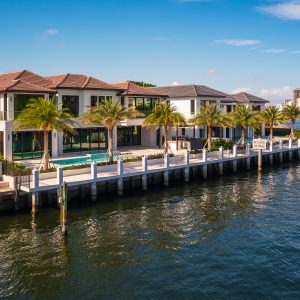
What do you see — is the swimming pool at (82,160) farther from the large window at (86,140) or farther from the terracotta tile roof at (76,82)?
the terracotta tile roof at (76,82)

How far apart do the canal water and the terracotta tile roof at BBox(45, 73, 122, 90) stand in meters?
17.4

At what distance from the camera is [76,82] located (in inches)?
1933

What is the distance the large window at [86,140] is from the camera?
48.6 m

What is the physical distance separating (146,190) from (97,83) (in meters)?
18.1

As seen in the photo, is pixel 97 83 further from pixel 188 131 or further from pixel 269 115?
pixel 269 115

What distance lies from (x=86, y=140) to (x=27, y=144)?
8.03 metres

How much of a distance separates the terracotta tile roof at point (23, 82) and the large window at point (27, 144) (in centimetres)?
457

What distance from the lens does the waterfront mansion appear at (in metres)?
42.4

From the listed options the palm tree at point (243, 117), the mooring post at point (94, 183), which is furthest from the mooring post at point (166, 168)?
the palm tree at point (243, 117)

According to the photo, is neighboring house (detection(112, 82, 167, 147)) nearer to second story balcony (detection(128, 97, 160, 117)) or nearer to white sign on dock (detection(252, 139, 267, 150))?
second story balcony (detection(128, 97, 160, 117))

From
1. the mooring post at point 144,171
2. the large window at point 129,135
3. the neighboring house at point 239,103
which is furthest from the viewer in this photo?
the neighboring house at point 239,103

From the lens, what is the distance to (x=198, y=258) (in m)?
22.9

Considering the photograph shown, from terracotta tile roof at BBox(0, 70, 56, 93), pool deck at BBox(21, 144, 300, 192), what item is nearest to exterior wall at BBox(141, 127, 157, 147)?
pool deck at BBox(21, 144, 300, 192)

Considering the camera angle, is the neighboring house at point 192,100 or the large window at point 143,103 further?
the neighboring house at point 192,100
